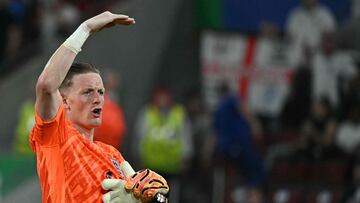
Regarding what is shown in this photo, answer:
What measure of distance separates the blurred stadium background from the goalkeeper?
6.34 meters

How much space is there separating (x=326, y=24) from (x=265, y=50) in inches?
36.4

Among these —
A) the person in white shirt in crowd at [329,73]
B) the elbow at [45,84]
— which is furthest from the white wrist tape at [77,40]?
the person in white shirt in crowd at [329,73]

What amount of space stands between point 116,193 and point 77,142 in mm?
357

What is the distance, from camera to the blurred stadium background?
12.9m

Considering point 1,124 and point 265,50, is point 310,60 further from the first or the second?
point 1,124

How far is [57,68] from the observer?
5258 millimetres

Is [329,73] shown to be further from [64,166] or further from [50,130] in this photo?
[50,130]

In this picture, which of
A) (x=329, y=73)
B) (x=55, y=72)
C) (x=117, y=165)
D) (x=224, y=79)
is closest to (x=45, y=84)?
(x=55, y=72)

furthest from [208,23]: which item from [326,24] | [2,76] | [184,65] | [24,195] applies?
[24,195]

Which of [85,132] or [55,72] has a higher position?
[55,72]

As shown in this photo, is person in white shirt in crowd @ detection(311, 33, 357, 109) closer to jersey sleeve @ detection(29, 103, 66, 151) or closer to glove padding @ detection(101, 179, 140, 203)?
glove padding @ detection(101, 179, 140, 203)

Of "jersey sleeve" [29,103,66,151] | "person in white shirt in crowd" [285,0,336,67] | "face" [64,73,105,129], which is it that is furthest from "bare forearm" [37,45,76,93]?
"person in white shirt in crowd" [285,0,336,67]

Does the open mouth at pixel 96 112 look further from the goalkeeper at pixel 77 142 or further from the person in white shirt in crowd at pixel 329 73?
the person in white shirt in crowd at pixel 329 73

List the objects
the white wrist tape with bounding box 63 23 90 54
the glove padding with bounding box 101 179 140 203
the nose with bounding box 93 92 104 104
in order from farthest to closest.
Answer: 1. the nose with bounding box 93 92 104 104
2. the glove padding with bounding box 101 179 140 203
3. the white wrist tape with bounding box 63 23 90 54
